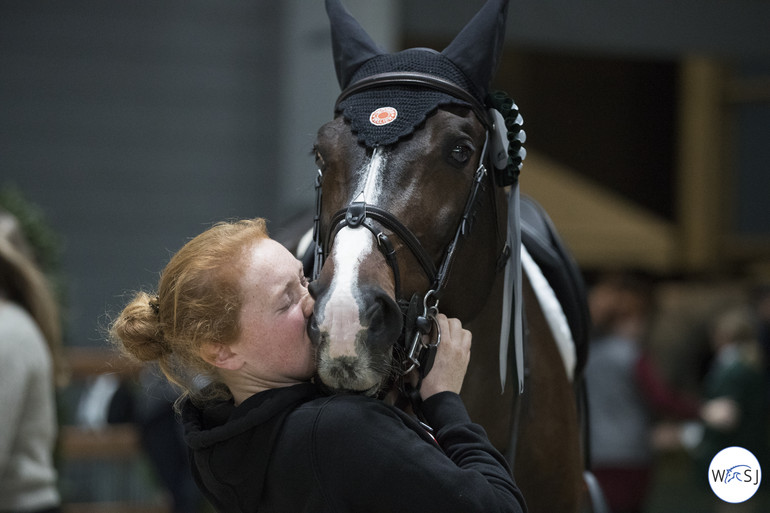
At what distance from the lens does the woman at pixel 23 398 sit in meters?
3.10

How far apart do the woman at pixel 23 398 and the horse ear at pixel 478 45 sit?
1915mm

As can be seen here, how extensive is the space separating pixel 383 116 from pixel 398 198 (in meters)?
0.19

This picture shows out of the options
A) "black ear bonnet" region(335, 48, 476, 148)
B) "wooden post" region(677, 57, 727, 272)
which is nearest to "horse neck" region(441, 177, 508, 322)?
"black ear bonnet" region(335, 48, 476, 148)

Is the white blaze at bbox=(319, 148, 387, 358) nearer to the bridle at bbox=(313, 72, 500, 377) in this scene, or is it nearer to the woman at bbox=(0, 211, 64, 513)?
the bridle at bbox=(313, 72, 500, 377)

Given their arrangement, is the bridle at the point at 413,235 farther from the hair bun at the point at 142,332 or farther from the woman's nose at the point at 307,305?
the hair bun at the point at 142,332

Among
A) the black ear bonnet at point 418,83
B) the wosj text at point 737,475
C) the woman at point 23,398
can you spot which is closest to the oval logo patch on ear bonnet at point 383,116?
the black ear bonnet at point 418,83

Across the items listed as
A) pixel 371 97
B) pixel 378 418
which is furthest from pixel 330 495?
pixel 371 97

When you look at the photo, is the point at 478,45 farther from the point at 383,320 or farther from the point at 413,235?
the point at 383,320

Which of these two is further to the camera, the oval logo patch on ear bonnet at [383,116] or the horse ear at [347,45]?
the horse ear at [347,45]

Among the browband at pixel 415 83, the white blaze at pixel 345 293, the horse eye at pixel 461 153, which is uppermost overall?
the browband at pixel 415 83

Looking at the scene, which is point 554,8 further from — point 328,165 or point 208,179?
point 328,165

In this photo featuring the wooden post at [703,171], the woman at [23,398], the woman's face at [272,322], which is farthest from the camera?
the wooden post at [703,171]

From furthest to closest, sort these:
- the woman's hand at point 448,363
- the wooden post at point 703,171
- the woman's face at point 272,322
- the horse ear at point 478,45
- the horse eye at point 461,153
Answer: the wooden post at point 703,171 < the horse ear at point 478,45 < the horse eye at point 461,153 < the woman's hand at point 448,363 < the woman's face at point 272,322

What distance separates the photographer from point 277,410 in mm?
1648
